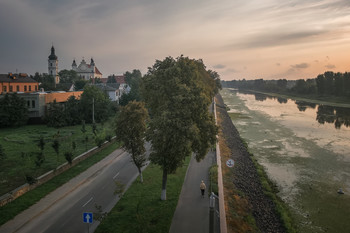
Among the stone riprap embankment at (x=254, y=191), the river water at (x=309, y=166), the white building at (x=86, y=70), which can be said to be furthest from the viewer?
the white building at (x=86, y=70)

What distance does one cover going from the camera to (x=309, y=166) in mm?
30609

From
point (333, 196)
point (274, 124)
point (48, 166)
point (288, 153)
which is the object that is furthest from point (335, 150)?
point (48, 166)

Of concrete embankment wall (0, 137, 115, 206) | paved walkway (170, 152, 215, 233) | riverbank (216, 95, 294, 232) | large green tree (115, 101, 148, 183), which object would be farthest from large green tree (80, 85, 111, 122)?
paved walkway (170, 152, 215, 233)

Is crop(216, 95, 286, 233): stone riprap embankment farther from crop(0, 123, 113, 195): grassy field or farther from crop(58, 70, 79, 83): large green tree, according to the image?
crop(58, 70, 79, 83): large green tree

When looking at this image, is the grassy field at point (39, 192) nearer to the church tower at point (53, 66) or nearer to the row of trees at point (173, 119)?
the row of trees at point (173, 119)

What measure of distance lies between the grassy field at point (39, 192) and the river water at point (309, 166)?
19313 mm

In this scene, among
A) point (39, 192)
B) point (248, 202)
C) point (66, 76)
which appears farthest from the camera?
point (66, 76)

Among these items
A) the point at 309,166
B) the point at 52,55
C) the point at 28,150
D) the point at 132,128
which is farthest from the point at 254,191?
the point at 52,55

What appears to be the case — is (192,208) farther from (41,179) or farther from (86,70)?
(86,70)

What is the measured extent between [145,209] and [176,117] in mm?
6677

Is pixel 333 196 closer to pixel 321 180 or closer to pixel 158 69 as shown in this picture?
pixel 321 180

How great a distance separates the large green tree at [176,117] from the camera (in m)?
15.8

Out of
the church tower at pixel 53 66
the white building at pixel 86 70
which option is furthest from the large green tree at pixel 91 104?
the white building at pixel 86 70

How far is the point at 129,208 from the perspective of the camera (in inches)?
668
